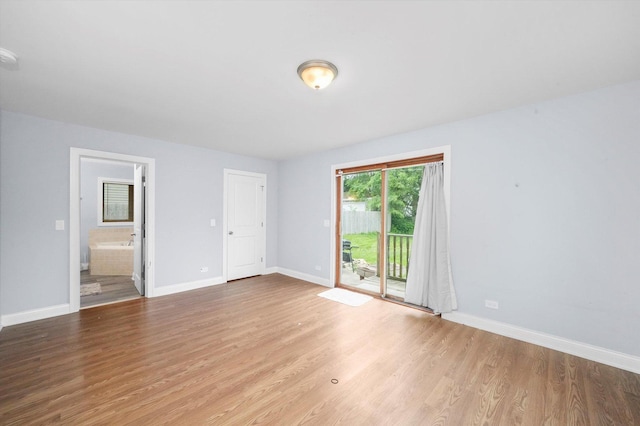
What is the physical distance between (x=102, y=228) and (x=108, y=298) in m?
3.36

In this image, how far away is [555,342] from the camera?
103 inches

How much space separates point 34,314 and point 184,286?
5.77 feet

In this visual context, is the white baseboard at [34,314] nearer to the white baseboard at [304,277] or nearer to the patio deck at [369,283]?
the white baseboard at [304,277]

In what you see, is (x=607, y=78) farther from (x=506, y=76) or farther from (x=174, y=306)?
(x=174, y=306)

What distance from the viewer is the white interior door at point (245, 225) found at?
517 centimetres

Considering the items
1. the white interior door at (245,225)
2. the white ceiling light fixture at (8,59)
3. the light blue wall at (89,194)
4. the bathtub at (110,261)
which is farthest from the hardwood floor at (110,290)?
the white ceiling light fixture at (8,59)

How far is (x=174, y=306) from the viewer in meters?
3.74

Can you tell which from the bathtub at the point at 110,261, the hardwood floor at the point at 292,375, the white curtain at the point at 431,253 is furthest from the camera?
the bathtub at the point at 110,261

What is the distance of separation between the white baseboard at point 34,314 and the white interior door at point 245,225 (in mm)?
2348

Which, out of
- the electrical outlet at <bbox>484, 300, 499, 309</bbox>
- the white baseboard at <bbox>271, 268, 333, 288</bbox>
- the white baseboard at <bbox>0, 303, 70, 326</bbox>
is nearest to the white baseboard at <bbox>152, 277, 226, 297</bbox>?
the white baseboard at <bbox>0, 303, 70, 326</bbox>

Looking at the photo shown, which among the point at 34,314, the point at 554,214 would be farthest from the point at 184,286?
the point at 554,214

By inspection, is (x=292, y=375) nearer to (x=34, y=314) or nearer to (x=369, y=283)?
(x=369, y=283)

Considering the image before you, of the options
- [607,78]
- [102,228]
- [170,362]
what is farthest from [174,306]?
[607,78]

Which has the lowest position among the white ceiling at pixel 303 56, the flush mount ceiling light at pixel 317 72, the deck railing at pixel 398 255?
the deck railing at pixel 398 255
